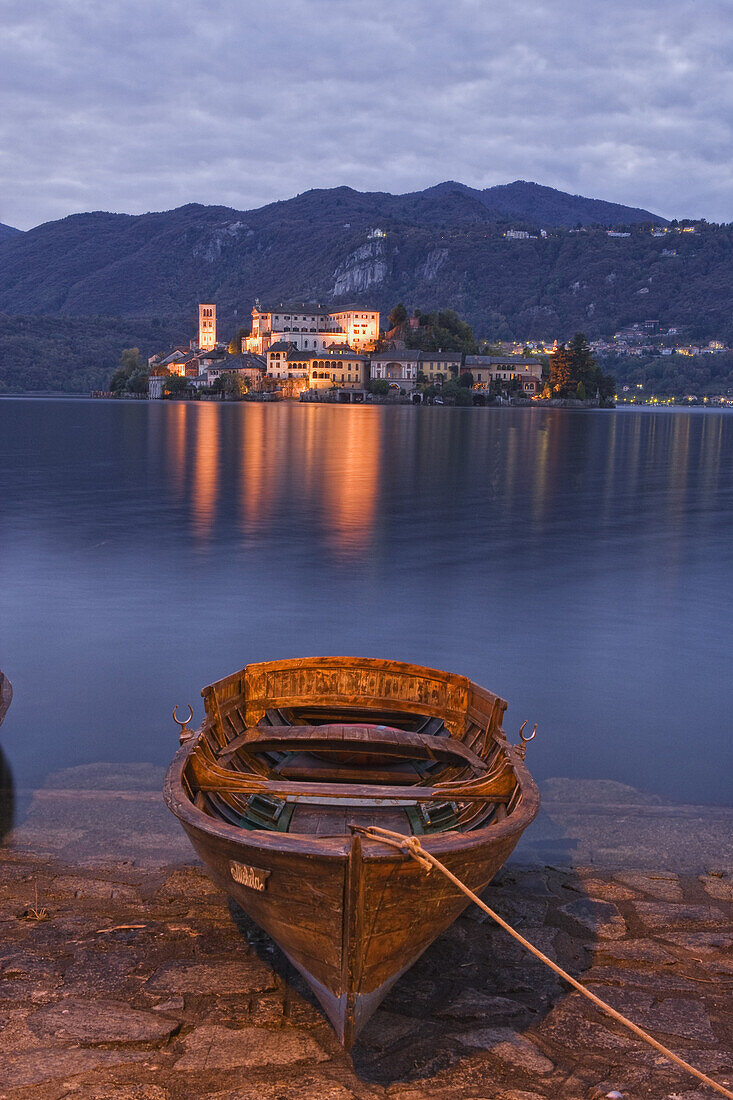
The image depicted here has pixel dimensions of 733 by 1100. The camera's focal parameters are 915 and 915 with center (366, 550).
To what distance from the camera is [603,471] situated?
60.0m

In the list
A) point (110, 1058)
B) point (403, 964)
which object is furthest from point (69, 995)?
point (403, 964)

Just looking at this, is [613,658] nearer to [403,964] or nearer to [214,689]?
[214,689]

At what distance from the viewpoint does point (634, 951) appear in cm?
719

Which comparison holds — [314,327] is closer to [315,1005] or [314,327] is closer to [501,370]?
[501,370]

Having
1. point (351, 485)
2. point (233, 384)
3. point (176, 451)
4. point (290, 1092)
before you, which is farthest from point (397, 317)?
point (290, 1092)

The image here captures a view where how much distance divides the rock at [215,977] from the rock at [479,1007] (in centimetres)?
132

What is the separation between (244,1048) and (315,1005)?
2.12 feet

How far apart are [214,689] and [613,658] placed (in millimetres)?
10086

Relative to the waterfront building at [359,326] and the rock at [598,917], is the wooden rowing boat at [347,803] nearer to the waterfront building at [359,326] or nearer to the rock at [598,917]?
the rock at [598,917]

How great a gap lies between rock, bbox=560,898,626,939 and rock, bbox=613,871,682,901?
46cm

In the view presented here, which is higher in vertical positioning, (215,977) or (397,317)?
(397,317)

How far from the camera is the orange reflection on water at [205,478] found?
1375 inches

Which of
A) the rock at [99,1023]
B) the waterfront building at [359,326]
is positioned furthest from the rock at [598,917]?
the waterfront building at [359,326]

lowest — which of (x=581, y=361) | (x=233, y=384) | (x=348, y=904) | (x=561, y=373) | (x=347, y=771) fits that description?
(x=347, y=771)
